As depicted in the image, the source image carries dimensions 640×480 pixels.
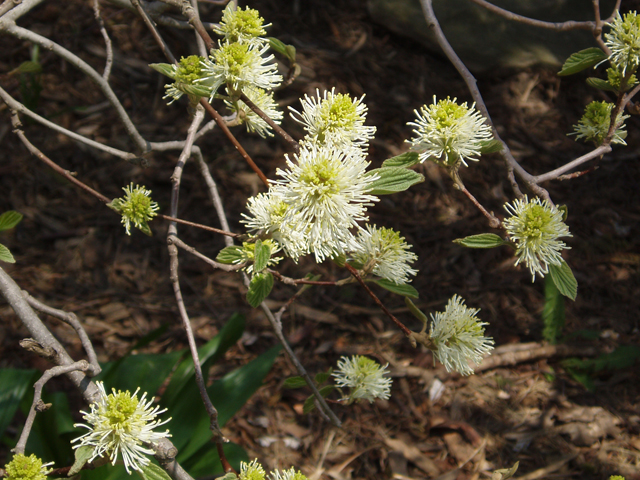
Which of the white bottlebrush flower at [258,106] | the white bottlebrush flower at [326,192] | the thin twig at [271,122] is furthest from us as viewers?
the white bottlebrush flower at [258,106]

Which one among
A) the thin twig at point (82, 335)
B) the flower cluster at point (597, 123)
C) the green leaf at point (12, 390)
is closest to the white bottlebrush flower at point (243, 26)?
the thin twig at point (82, 335)

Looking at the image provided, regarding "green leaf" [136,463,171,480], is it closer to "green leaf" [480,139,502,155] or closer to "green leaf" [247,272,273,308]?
"green leaf" [247,272,273,308]

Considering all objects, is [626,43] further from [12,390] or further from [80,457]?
[12,390]

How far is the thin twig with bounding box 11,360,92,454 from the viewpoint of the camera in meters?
0.82

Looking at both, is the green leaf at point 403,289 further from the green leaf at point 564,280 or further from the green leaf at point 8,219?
the green leaf at point 8,219

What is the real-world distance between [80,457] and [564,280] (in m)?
0.89

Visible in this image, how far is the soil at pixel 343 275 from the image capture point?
79.9 inches

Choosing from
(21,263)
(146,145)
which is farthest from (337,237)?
(21,263)

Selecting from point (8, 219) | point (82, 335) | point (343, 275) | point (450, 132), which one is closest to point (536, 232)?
point (450, 132)

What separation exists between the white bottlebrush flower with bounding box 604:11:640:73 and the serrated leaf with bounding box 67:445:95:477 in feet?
3.94

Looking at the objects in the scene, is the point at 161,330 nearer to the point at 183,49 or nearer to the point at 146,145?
the point at 146,145

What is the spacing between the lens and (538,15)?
2.78m

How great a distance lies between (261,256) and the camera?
85cm

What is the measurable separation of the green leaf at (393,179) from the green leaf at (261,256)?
0.70ft
